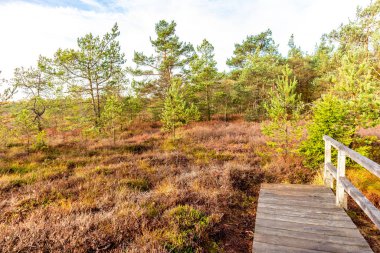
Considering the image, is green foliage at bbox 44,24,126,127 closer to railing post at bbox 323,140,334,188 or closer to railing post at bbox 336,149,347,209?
railing post at bbox 323,140,334,188

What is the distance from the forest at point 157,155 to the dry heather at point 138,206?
Answer: 30 millimetres

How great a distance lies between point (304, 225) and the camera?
9.91 feet

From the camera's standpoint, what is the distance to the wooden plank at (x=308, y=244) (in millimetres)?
2430

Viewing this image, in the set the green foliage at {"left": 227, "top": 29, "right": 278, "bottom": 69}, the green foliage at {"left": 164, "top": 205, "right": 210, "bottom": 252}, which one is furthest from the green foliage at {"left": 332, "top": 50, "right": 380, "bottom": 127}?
the green foliage at {"left": 227, "top": 29, "right": 278, "bottom": 69}

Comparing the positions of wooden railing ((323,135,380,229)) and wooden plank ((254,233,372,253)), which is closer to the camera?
wooden railing ((323,135,380,229))

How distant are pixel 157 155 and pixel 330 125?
7.77 meters

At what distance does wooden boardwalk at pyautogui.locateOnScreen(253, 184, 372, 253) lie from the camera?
99.6 inches

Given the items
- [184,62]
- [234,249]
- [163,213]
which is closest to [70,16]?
[184,62]

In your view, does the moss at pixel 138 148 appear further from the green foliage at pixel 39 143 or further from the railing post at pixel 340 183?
the railing post at pixel 340 183

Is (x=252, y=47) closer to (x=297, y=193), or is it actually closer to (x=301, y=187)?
(x=301, y=187)

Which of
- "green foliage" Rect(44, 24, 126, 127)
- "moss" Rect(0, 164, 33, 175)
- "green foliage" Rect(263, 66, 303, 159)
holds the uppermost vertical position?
"green foliage" Rect(44, 24, 126, 127)

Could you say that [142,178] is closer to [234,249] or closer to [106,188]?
[106,188]

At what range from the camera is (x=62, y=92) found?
1625cm

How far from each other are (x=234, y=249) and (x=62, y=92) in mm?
17967
